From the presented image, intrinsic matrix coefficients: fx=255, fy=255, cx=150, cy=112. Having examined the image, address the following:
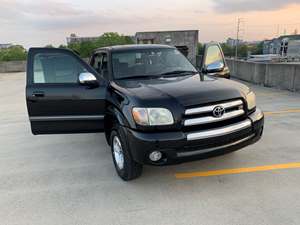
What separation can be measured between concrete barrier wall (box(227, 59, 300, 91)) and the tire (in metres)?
8.04

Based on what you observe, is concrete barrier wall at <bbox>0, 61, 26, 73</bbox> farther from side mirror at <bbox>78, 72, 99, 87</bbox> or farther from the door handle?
side mirror at <bbox>78, 72, 99, 87</bbox>

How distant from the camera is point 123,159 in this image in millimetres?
3311

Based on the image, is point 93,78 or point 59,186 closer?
point 59,186

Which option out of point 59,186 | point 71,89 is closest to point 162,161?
point 59,186

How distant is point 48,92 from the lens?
12.9ft

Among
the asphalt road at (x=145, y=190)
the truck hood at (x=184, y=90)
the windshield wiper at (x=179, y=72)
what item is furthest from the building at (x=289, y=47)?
the truck hood at (x=184, y=90)

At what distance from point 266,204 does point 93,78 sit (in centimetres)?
279

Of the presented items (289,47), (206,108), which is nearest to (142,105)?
(206,108)

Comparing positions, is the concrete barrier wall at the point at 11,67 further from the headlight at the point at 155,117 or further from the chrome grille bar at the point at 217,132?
the chrome grille bar at the point at 217,132

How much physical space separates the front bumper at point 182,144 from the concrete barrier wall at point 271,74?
7539 mm

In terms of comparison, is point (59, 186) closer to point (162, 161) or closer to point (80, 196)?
point (80, 196)

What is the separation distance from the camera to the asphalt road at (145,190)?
2.71 m

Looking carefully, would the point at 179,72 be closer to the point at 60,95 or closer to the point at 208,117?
the point at 208,117

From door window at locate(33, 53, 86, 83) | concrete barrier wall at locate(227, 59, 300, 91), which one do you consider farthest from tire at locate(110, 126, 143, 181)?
concrete barrier wall at locate(227, 59, 300, 91)
